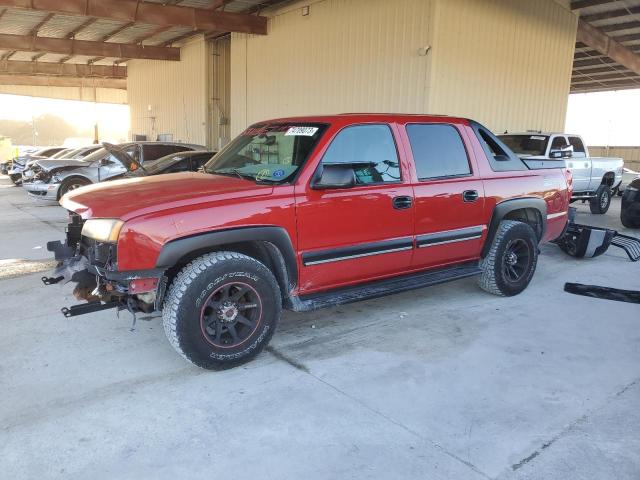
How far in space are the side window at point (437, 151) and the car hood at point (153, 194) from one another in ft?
4.87

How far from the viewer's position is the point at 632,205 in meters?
9.60

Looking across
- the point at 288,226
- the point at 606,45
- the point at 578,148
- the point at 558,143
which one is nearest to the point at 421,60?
the point at 558,143

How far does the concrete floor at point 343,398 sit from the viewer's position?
2569 millimetres

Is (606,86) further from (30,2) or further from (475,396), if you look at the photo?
(475,396)

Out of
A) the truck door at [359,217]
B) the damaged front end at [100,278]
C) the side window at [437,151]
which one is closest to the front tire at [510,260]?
the side window at [437,151]

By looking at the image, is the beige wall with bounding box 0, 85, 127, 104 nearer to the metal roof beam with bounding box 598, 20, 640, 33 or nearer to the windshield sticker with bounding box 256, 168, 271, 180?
the metal roof beam with bounding box 598, 20, 640, 33

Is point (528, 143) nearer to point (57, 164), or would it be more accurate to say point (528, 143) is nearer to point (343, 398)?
point (343, 398)

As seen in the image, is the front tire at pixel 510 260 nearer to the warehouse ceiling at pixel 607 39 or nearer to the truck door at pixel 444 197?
the truck door at pixel 444 197

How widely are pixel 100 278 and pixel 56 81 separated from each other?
3142cm

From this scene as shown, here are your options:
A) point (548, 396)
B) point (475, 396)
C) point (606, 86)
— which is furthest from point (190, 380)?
point (606, 86)

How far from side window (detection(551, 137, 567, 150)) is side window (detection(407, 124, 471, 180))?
7.09 metres

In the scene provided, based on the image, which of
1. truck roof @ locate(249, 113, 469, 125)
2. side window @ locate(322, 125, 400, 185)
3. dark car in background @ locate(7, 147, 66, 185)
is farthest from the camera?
dark car in background @ locate(7, 147, 66, 185)

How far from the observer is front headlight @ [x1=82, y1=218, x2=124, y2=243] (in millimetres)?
3136

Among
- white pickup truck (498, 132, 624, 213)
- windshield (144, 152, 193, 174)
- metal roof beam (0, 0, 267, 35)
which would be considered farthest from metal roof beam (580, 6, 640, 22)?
windshield (144, 152, 193, 174)
